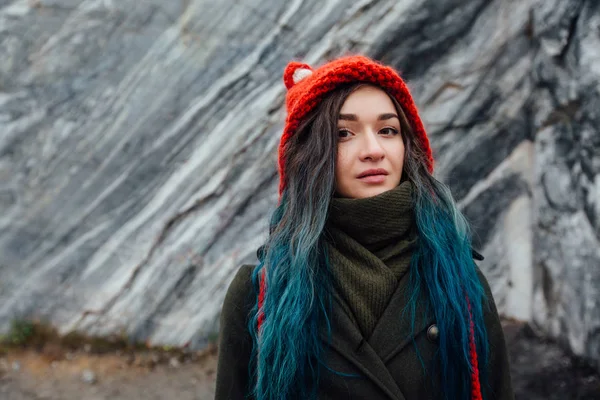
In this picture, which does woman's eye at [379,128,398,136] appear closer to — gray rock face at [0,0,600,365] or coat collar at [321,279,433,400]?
coat collar at [321,279,433,400]

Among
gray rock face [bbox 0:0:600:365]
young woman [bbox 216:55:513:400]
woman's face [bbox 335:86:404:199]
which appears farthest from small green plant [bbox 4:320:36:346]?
woman's face [bbox 335:86:404:199]

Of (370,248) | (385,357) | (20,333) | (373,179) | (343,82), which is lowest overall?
(20,333)

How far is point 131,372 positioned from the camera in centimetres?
329

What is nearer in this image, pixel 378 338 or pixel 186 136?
pixel 378 338

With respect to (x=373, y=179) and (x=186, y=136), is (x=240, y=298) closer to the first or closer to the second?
(x=373, y=179)

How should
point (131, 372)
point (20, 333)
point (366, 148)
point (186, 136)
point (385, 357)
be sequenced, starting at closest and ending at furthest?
1. point (385, 357)
2. point (366, 148)
3. point (131, 372)
4. point (20, 333)
5. point (186, 136)

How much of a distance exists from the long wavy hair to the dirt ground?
184 centimetres

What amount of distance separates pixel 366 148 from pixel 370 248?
1.15 feet

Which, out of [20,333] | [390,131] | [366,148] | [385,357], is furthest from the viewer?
[20,333]

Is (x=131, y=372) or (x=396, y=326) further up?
(x=396, y=326)

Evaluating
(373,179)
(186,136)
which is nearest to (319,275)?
(373,179)

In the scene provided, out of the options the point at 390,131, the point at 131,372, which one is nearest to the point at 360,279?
the point at 390,131

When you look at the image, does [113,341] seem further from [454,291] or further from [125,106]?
[454,291]

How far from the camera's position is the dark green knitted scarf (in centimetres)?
142
